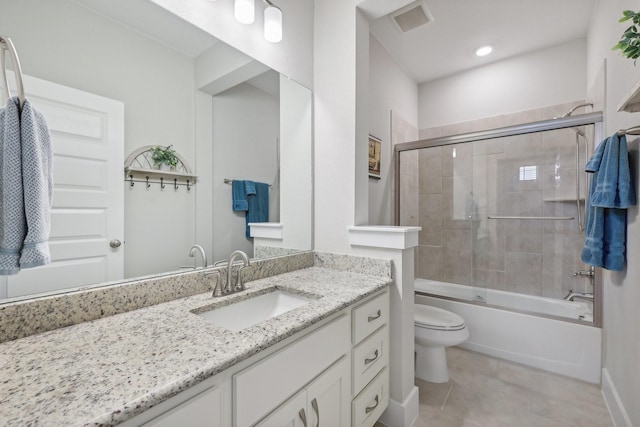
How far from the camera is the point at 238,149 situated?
1.44 m

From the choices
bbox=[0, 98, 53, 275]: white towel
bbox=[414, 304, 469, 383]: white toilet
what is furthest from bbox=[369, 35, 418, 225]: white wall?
bbox=[0, 98, 53, 275]: white towel

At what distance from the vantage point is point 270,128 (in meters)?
1.62

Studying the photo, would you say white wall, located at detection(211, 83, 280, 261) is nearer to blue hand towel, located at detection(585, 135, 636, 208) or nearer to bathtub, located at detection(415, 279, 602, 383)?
blue hand towel, located at detection(585, 135, 636, 208)

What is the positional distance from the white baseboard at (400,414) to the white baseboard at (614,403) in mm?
970

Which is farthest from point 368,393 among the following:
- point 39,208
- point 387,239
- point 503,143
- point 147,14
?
point 503,143

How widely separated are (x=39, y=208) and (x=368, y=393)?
1388 millimetres

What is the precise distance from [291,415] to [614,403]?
187 cm

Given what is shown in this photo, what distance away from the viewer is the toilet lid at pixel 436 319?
188cm

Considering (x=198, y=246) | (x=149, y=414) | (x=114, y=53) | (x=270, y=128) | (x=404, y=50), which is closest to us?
(x=149, y=414)

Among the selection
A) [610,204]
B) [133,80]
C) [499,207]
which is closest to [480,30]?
[499,207]

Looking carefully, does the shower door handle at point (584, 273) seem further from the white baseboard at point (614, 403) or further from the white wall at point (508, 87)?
the white wall at point (508, 87)

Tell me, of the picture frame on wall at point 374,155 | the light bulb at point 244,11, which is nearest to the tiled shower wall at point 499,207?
the picture frame on wall at point 374,155

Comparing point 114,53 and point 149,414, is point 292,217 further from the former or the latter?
point 149,414

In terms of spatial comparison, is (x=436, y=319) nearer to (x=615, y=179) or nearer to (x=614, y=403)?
(x=614, y=403)
